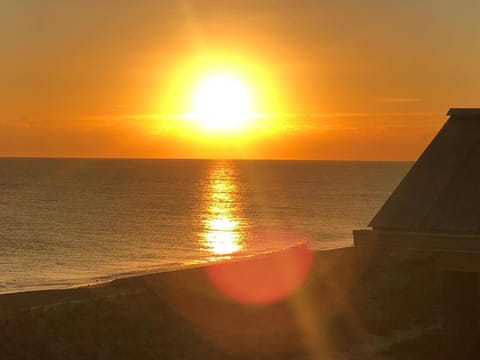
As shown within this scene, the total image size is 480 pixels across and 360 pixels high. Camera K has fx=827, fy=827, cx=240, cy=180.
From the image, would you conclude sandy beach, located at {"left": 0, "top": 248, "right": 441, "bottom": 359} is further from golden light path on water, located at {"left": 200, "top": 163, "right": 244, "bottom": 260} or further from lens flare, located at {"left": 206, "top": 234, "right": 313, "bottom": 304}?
golden light path on water, located at {"left": 200, "top": 163, "right": 244, "bottom": 260}

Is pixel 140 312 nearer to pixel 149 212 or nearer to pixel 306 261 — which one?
pixel 306 261

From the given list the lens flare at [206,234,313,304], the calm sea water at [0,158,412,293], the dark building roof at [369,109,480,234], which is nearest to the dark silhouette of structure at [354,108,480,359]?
the dark building roof at [369,109,480,234]

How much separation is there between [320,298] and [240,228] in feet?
226

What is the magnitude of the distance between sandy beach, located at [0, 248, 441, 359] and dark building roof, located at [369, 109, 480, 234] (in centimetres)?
1413

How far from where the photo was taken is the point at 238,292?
32.5 m

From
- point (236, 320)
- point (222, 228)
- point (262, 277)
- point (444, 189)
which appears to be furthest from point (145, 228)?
point (444, 189)

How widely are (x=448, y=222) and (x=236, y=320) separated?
19.8m

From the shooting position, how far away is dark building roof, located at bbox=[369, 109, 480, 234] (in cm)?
819

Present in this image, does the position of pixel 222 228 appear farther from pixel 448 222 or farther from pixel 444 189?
pixel 448 222

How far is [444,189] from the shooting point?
27.9ft

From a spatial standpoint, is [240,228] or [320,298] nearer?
[320,298]

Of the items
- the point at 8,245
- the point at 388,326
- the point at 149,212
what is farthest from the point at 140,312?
the point at 149,212

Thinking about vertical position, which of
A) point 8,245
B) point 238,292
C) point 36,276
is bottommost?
point 238,292

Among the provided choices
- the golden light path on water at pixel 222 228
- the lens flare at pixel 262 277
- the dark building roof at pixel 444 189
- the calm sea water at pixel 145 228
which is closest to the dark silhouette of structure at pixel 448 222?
the dark building roof at pixel 444 189
